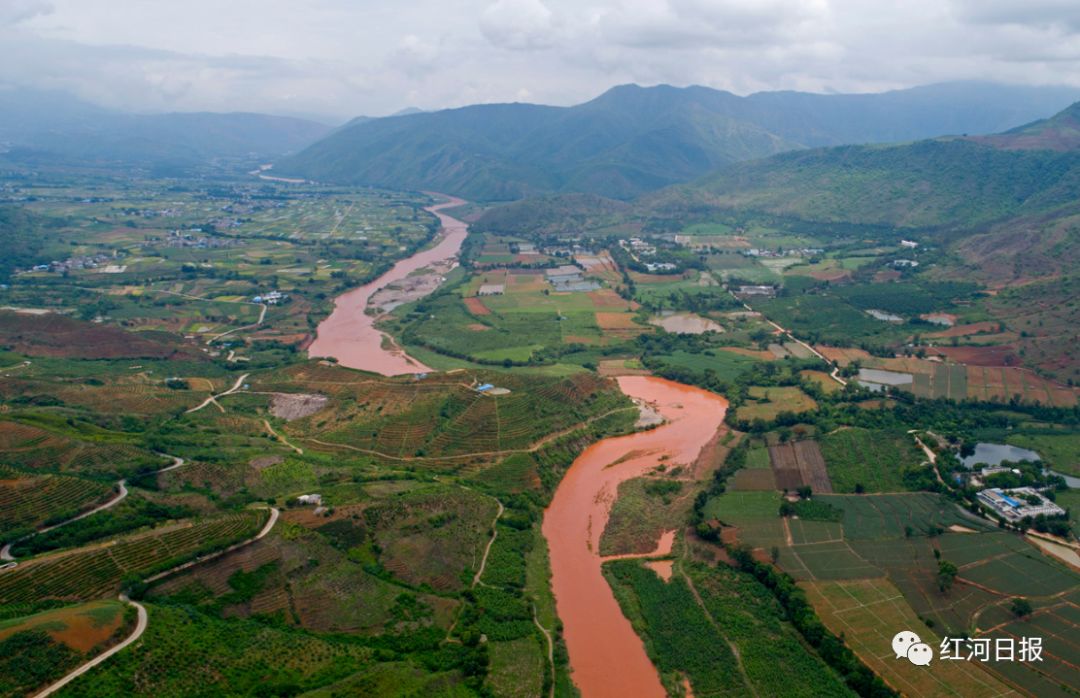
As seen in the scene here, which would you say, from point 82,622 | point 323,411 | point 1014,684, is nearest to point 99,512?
point 82,622

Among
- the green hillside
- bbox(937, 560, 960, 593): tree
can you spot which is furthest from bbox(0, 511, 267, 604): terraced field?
the green hillside

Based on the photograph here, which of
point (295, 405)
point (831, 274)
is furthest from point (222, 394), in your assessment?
point (831, 274)

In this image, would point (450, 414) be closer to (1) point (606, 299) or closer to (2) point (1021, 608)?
(2) point (1021, 608)

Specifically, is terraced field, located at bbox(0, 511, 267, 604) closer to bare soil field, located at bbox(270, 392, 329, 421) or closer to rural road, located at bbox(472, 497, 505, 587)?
rural road, located at bbox(472, 497, 505, 587)

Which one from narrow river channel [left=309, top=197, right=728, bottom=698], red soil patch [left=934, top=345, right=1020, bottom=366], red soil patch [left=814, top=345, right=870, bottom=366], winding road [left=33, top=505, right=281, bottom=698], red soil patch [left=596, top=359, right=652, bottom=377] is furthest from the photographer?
red soil patch [left=814, top=345, right=870, bottom=366]

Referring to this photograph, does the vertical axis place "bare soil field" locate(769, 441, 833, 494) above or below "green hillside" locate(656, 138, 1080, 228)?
below

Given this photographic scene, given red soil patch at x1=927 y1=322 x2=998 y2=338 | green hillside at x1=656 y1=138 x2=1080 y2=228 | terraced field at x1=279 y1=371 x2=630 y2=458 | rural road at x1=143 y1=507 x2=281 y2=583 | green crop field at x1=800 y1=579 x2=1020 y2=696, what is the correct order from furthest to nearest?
1. green hillside at x1=656 y1=138 x2=1080 y2=228
2. red soil patch at x1=927 y1=322 x2=998 y2=338
3. terraced field at x1=279 y1=371 x2=630 y2=458
4. rural road at x1=143 y1=507 x2=281 y2=583
5. green crop field at x1=800 y1=579 x2=1020 y2=696

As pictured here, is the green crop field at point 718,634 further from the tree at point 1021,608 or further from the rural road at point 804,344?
the rural road at point 804,344
